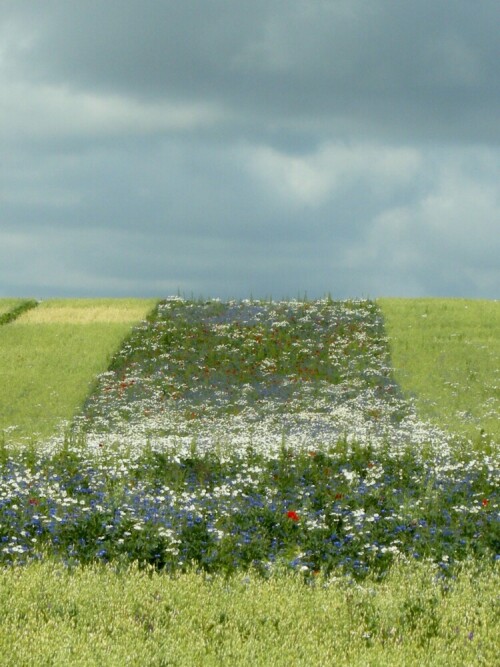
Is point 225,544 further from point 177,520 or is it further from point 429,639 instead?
point 429,639

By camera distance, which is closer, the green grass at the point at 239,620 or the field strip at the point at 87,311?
the green grass at the point at 239,620

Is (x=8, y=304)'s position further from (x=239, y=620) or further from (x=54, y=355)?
(x=239, y=620)

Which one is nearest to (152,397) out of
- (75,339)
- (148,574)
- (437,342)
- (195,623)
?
(75,339)

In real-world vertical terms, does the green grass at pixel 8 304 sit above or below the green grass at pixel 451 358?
above

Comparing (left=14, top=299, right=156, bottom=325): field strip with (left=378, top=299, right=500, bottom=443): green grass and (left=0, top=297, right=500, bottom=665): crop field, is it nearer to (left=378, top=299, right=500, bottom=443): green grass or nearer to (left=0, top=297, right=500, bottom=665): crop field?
(left=0, top=297, right=500, bottom=665): crop field

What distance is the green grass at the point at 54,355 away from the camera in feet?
99.5

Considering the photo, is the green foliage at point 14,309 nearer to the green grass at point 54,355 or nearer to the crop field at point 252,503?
the green grass at point 54,355

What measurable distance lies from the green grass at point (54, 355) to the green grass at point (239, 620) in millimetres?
17033

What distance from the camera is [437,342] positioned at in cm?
3800

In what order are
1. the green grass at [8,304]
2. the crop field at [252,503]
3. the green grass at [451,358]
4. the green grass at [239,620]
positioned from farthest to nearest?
the green grass at [8,304], the green grass at [451,358], the crop field at [252,503], the green grass at [239,620]

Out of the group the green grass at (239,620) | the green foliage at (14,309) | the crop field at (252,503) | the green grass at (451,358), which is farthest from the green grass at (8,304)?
the green grass at (239,620)

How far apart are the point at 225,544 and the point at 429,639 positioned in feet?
13.6

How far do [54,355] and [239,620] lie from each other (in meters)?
29.7

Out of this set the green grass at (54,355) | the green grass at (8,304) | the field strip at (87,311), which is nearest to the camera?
the green grass at (54,355)
